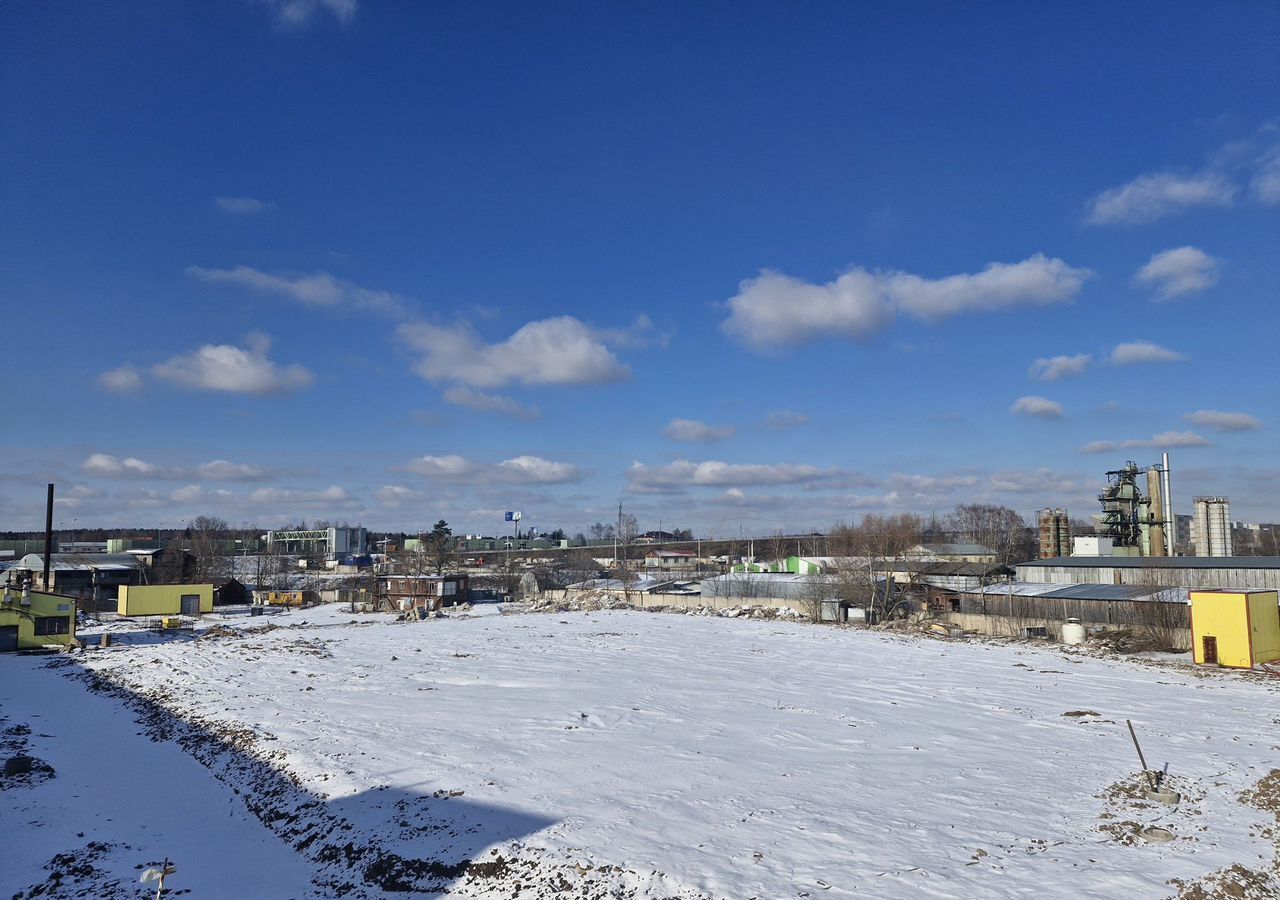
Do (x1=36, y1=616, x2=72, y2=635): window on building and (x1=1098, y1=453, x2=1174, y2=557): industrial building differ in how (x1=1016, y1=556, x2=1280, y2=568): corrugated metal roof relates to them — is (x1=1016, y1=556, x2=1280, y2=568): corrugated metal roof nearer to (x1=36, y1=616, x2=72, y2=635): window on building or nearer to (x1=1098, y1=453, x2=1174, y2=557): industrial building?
(x1=1098, y1=453, x2=1174, y2=557): industrial building

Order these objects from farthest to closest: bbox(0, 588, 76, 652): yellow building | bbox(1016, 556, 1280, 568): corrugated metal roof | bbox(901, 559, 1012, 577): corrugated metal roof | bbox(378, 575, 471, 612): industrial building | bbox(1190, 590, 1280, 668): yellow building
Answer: bbox(378, 575, 471, 612): industrial building, bbox(901, 559, 1012, 577): corrugated metal roof, bbox(1016, 556, 1280, 568): corrugated metal roof, bbox(0, 588, 76, 652): yellow building, bbox(1190, 590, 1280, 668): yellow building

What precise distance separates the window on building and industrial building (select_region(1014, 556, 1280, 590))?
5598 cm

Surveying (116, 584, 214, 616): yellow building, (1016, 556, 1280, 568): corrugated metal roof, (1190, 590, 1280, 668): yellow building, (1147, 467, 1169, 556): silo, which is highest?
(1147, 467, 1169, 556): silo

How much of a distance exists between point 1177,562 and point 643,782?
45685mm

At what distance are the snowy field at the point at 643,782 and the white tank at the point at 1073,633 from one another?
7.53 metres

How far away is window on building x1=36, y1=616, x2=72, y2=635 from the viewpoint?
123ft

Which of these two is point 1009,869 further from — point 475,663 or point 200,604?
point 200,604

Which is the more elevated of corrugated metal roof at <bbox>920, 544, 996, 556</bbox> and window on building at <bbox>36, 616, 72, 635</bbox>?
corrugated metal roof at <bbox>920, 544, 996, 556</bbox>

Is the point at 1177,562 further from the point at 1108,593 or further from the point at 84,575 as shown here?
the point at 84,575

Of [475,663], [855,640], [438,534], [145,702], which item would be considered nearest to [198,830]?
[145,702]

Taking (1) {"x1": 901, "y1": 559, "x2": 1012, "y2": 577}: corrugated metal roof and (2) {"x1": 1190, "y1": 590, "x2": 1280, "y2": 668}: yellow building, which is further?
(1) {"x1": 901, "y1": 559, "x2": 1012, "y2": 577}: corrugated metal roof

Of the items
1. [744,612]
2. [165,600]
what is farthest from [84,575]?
[744,612]

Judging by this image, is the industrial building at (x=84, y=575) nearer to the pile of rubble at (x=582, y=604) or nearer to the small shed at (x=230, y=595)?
the small shed at (x=230, y=595)

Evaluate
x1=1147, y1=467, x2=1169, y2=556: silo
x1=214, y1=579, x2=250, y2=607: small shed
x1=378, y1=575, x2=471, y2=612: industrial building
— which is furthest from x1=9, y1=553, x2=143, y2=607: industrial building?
x1=1147, y1=467, x2=1169, y2=556: silo
